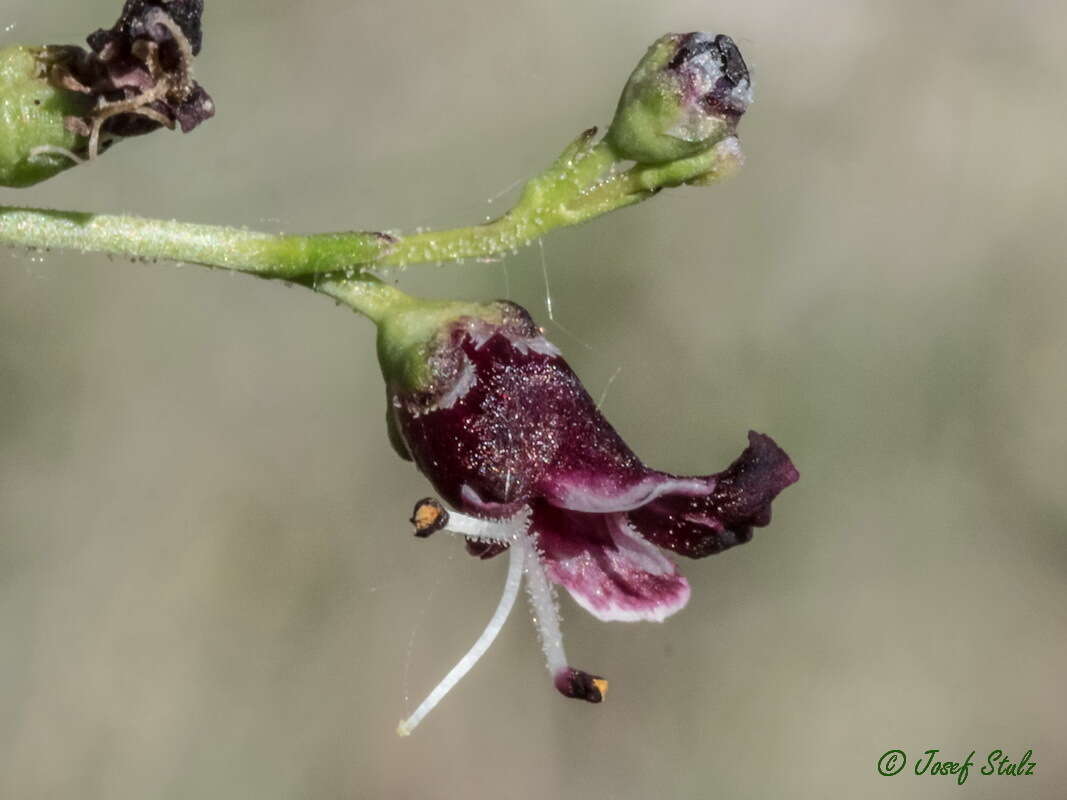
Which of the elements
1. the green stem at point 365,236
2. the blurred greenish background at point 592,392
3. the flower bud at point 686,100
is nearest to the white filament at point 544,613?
the green stem at point 365,236

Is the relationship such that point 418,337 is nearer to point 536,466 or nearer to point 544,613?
point 536,466

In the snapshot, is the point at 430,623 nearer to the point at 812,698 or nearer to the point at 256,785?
the point at 256,785

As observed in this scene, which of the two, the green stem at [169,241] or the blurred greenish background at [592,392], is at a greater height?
the green stem at [169,241]

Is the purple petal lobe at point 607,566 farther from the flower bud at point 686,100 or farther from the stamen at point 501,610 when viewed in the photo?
the flower bud at point 686,100

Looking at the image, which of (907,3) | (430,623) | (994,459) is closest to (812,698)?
(994,459)

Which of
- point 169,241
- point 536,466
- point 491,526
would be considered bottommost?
point 491,526

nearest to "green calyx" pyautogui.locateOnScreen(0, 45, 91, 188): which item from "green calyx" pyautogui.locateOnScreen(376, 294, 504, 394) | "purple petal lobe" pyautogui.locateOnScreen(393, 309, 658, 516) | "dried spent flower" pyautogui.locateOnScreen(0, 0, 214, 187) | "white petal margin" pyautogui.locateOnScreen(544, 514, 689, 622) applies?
"dried spent flower" pyautogui.locateOnScreen(0, 0, 214, 187)

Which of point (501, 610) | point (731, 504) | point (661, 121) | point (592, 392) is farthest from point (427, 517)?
point (592, 392)
